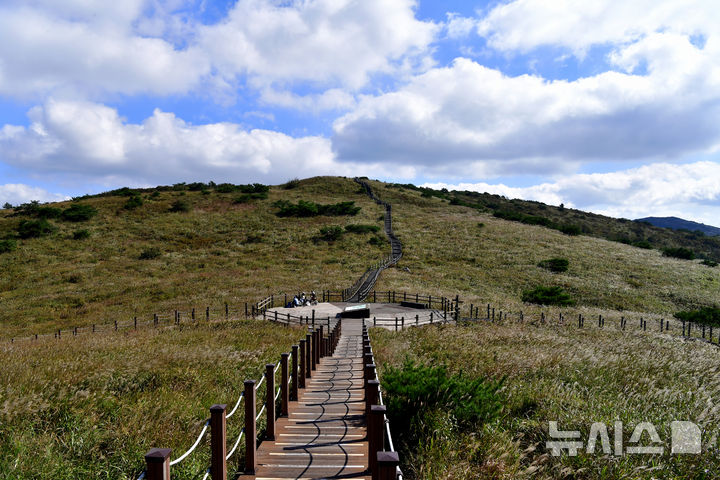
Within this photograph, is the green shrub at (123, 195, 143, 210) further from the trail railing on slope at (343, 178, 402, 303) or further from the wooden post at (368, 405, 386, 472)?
the wooden post at (368, 405, 386, 472)

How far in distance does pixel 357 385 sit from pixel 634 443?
542 cm

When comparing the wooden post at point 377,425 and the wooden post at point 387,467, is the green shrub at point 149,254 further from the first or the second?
the wooden post at point 387,467

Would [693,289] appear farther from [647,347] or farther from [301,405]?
[301,405]

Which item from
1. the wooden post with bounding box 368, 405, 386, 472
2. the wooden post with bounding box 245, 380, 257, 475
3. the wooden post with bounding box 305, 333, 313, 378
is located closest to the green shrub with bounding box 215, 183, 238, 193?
the wooden post with bounding box 305, 333, 313, 378

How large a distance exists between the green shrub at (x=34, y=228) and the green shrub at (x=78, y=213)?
484 cm

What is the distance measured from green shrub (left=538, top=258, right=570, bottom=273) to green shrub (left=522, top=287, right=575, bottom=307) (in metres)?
11.8

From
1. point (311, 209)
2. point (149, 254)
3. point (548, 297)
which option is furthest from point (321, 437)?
point (311, 209)

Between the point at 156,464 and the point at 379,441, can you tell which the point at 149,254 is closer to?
the point at 379,441

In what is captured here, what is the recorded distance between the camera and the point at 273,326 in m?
20.3

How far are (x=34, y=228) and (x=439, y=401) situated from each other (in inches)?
2464

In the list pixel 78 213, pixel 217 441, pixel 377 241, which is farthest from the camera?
pixel 78 213

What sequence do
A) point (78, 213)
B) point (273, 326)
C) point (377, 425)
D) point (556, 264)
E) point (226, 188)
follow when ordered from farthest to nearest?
point (226, 188), point (78, 213), point (556, 264), point (273, 326), point (377, 425)

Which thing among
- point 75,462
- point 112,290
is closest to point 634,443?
point 75,462

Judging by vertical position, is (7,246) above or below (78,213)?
below
